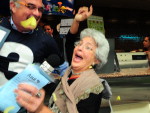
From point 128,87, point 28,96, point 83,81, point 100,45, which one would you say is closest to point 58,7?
point 128,87

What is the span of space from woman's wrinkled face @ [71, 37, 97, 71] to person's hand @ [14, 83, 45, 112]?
84 centimetres

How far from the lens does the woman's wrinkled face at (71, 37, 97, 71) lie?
5.32 ft

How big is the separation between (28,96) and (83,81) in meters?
0.80

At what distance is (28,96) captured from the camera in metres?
0.76

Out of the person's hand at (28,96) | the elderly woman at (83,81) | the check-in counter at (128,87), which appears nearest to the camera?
the person's hand at (28,96)

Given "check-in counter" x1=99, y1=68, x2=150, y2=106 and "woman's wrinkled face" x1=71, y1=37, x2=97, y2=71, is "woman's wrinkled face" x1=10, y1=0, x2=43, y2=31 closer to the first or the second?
"woman's wrinkled face" x1=71, y1=37, x2=97, y2=71

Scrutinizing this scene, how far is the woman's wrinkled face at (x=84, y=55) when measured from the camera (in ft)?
5.32

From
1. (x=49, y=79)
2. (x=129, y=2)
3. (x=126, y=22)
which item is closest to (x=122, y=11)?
(x=126, y=22)

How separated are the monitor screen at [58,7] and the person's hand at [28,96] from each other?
4345 millimetres

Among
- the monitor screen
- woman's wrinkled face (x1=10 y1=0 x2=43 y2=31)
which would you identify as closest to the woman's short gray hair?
woman's wrinkled face (x1=10 y1=0 x2=43 y2=31)

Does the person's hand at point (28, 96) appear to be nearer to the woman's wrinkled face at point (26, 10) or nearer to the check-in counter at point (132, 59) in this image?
the woman's wrinkled face at point (26, 10)

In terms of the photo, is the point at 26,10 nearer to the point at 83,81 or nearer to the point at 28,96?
the point at 83,81

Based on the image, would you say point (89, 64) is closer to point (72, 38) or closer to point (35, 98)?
point (72, 38)

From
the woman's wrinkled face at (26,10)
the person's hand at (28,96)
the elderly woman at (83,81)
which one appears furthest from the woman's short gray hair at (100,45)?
the person's hand at (28,96)
